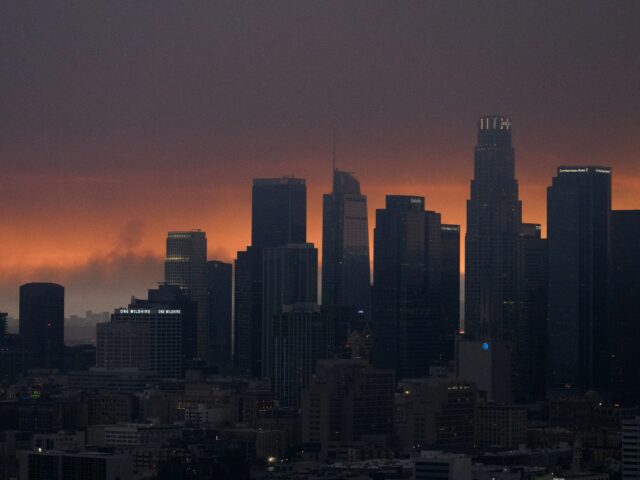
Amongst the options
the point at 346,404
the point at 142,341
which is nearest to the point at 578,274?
the point at 142,341

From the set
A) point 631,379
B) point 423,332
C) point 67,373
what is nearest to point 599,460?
point 631,379

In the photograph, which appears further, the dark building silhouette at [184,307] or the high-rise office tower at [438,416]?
the dark building silhouette at [184,307]

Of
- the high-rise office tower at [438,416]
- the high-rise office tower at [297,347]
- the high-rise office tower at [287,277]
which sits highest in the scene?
the high-rise office tower at [287,277]

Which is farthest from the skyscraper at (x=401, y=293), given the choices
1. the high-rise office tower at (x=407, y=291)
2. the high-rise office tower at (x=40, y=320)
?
the high-rise office tower at (x=40, y=320)

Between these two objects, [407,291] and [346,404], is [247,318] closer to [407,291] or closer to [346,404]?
[407,291]

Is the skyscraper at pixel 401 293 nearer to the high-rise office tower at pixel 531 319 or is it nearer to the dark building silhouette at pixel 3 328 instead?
the high-rise office tower at pixel 531 319

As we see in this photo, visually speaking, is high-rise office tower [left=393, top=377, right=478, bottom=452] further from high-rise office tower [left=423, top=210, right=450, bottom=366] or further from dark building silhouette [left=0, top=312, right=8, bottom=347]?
dark building silhouette [left=0, top=312, right=8, bottom=347]

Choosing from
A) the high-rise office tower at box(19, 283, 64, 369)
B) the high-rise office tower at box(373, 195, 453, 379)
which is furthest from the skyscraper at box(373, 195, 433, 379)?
the high-rise office tower at box(19, 283, 64, 369)

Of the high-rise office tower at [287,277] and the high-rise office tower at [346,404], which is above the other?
the high-rise office tower at [287,277]
